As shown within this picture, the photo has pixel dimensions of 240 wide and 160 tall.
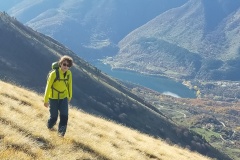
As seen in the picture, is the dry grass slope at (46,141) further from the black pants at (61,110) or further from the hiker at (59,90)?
the hiker at (59,90)

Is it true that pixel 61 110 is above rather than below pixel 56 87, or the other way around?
below

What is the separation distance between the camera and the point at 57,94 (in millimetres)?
19188

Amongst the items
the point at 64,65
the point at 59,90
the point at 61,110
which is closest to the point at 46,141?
the point at 61,110

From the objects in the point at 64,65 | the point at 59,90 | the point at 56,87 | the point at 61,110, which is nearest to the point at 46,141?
the point at 61,110

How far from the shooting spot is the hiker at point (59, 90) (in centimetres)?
1883

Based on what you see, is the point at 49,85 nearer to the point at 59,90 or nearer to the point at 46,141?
the point at 59,90

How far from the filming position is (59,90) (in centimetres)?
1919

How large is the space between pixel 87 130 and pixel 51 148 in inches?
292

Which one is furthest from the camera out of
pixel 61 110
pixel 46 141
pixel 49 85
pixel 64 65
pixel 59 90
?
pixel 61 110

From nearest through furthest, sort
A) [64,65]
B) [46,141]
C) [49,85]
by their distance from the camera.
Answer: [46,141], [64,65], [49,85]

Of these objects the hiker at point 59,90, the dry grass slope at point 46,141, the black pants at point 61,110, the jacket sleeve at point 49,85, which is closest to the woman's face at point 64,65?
the hiker at point 59,90

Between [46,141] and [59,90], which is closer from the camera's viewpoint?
[46,141]

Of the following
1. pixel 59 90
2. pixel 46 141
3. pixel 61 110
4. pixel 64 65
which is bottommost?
pixel 46 141

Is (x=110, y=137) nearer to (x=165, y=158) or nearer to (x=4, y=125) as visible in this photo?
(x=165, y=158)
